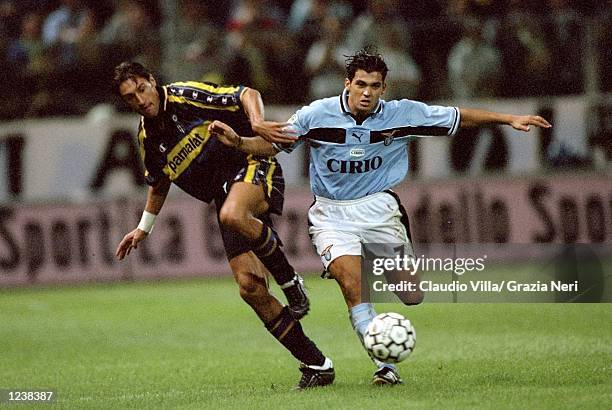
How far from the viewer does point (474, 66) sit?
1523 centimetres

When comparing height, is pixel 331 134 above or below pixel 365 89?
below

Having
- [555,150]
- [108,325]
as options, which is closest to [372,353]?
[108,325]

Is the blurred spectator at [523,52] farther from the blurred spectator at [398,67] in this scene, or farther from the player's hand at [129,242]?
the player's hand at [129,242]

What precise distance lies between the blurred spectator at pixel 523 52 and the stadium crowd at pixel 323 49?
0.01 m

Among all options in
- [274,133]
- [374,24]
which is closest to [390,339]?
[274,133]

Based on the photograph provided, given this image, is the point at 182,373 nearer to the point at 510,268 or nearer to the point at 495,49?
the point at 510,268

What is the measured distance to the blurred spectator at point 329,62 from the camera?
50.6 feet

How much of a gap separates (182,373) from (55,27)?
26.7 feet

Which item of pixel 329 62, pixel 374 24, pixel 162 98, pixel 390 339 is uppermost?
pixel 374 24

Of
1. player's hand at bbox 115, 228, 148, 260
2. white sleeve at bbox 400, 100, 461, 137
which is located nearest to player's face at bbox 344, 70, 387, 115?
white sleeve at bbox 400, 100, 461, 137

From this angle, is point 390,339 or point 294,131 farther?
point 294,131

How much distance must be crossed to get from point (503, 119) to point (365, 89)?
2.83 feet

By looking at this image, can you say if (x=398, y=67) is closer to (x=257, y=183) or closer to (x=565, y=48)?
(x=565, y=48)

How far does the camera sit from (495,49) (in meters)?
15.2
